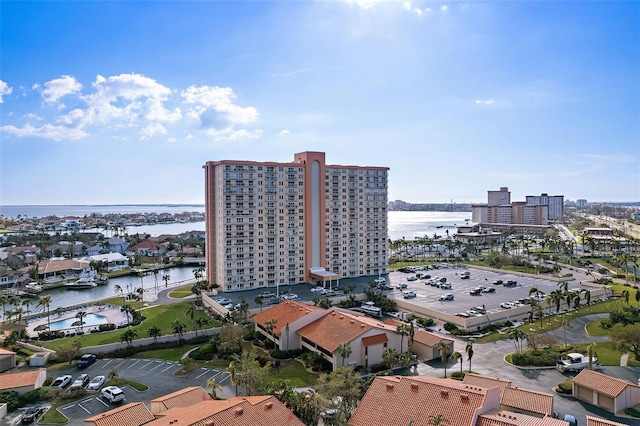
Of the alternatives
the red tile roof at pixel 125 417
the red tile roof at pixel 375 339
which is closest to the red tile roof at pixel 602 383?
the red tile roof at pixel 375 339

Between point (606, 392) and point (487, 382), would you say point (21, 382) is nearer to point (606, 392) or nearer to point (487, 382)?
point (487, 382)

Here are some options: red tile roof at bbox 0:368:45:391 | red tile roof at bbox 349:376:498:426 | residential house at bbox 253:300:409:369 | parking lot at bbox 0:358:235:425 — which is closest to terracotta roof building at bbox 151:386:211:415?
parking lot at bbox 0:358:235:425

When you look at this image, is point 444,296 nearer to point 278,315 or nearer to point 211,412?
point 278,315

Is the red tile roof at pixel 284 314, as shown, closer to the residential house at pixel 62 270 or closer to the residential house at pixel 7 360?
the residential house at pixel 7 360

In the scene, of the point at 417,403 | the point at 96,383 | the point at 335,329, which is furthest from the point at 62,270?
the point at 417,403

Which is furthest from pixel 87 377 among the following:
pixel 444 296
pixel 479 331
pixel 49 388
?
pixel 444 296

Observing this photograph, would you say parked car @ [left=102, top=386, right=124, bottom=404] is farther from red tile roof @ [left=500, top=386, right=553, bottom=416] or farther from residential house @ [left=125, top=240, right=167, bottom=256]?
residential house @ [left=125, top=240, right=167, bottom=256]

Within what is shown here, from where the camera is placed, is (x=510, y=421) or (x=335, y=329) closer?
(x=510, y=421)

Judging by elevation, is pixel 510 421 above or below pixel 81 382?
above
